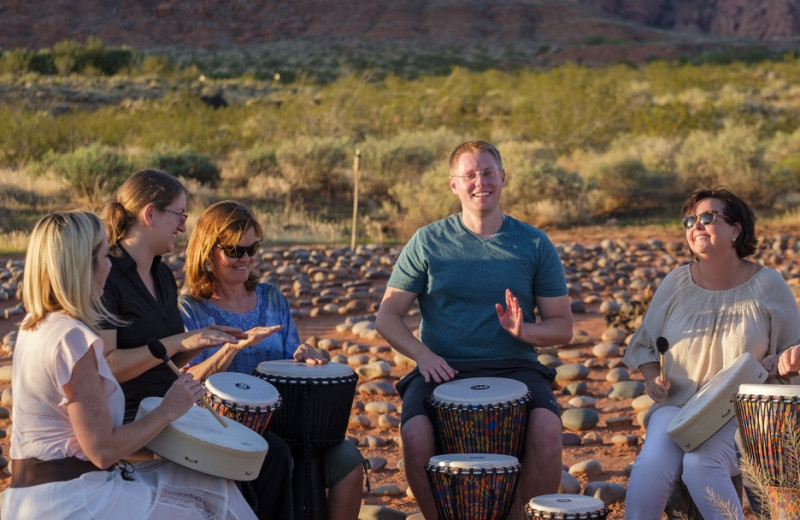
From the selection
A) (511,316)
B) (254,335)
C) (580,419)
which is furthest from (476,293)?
(580,419)

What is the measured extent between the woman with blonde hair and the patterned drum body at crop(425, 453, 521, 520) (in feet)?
3.49

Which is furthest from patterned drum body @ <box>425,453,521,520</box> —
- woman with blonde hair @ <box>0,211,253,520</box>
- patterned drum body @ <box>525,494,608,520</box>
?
woman with blonde hair @ <box>0,211,253,520</box>

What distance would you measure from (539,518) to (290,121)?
2098cm

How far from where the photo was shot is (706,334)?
14.2ft

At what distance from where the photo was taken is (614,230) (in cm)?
1562

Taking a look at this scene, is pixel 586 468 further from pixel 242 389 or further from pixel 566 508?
pixel 242 389

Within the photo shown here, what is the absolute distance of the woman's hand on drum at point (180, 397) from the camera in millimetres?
3316

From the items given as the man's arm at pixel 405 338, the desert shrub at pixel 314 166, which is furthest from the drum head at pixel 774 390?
the desert shrub at pixel 314 166

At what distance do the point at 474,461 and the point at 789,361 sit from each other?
127 centimetres

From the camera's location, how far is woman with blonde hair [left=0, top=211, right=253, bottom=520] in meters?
3.17

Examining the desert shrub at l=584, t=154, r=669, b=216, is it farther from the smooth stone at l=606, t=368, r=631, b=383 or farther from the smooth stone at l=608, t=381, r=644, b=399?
the smooth stone at l=608, t=381, r=644, b=399

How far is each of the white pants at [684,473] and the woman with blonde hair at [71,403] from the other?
5.81 feet

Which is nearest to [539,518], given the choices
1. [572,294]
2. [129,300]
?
[129,300]

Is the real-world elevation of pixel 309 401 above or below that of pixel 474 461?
above
